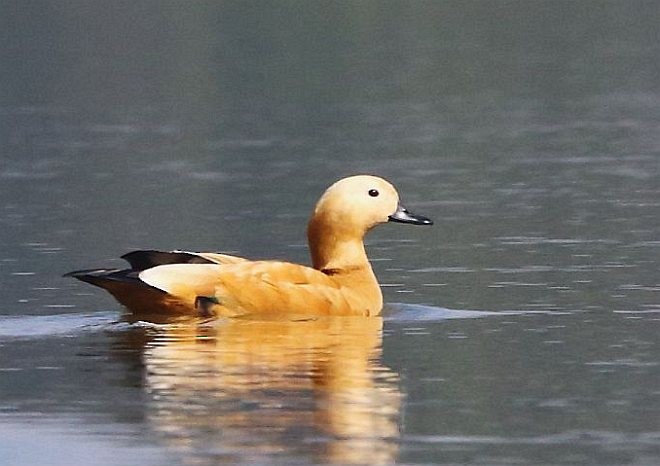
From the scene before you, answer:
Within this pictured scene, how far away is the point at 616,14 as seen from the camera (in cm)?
7231

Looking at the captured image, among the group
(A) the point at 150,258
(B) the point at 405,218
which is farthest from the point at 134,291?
(B) the point at 405,218

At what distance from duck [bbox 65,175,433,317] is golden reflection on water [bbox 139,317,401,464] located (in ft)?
0.41

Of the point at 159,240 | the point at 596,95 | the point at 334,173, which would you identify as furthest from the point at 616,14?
the point at 159,240

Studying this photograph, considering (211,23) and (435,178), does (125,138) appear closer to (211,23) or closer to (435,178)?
(435,178)

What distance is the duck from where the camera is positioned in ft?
47.8

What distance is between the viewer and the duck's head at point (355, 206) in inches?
621

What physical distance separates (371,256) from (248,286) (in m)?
4.01

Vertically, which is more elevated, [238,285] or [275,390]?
[238,285]

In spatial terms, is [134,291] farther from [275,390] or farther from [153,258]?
[275,390]

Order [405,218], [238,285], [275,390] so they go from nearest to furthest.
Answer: [275,390]
[238,285]
[405,218]

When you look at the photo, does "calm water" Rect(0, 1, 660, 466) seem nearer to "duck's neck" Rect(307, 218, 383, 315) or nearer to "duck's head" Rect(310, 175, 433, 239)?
"duck's neck" Rect(307, 218, 383, 315)

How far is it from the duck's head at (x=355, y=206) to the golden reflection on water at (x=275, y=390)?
838mm

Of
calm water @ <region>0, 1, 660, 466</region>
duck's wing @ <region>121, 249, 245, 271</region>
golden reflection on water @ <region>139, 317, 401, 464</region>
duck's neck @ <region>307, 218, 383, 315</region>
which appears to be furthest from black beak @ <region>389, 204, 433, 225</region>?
duck's wing @ <region>121, 249, 245, 271</region>

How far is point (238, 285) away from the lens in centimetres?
1473
